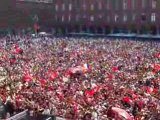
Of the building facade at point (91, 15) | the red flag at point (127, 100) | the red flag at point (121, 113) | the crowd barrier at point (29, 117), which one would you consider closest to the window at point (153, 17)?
the building facade at point (91, 15)

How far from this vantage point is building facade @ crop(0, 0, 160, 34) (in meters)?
73.4

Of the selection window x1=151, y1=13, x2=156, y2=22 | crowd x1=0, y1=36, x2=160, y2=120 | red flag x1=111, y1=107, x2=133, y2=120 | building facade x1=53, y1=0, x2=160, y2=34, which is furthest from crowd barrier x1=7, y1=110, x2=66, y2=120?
window x1=151, y1=13, x2=156, y2=22

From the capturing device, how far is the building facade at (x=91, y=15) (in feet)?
241

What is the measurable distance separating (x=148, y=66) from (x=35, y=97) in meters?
12.0

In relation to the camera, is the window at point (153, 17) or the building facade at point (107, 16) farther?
the building facade at point (107, 16)

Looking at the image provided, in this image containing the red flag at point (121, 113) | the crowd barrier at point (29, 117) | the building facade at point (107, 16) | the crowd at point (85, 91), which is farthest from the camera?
the building facade at point (107, 16)

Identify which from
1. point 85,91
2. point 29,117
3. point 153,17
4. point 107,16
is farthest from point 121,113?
point 107,16

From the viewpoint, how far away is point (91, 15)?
81.2 metres

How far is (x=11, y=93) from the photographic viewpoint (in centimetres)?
1728

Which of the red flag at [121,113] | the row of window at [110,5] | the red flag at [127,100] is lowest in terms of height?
the red flag at [121,113]

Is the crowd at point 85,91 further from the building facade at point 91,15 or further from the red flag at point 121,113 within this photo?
the building facade at point 91,15

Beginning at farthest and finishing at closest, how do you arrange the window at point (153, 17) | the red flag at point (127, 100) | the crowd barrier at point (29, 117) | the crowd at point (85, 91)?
the window at point (153, 17) → the red flag at point (127, 100) → the crowd at point (85, 91) → the crowd barrier at point (29, 117)

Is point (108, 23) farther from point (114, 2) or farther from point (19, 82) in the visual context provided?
point (19, 82)

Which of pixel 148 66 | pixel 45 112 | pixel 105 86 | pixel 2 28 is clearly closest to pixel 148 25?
pixel 2 28
